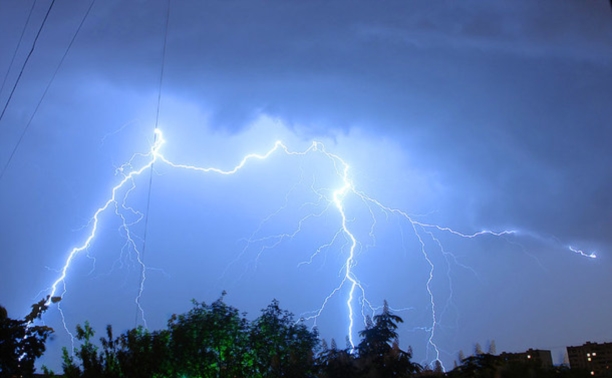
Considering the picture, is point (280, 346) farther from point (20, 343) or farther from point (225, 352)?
point (20, 343)

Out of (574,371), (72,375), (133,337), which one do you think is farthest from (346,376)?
(72,375)

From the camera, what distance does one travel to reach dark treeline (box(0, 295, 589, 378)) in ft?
53.5

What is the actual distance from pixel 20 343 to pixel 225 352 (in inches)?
359

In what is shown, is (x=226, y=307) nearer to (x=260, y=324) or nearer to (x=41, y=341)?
(x=260, y=324)

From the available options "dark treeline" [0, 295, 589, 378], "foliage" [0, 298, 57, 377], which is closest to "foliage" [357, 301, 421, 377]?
"dark treeline" [0, 295, 589, 378]

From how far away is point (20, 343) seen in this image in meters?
23.2

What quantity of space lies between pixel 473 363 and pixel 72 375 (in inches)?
475

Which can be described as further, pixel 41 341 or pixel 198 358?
pixel 41 341

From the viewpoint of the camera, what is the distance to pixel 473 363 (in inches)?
496

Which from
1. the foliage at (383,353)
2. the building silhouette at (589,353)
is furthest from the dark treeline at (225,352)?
the building silhouette at (589,353)

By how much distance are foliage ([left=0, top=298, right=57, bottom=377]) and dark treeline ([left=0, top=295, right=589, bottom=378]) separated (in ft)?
0.10

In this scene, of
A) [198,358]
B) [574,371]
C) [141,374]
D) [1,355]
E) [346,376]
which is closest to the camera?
[574,371]

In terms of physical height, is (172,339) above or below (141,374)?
above

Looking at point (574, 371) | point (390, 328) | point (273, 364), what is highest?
point (390, 328)
